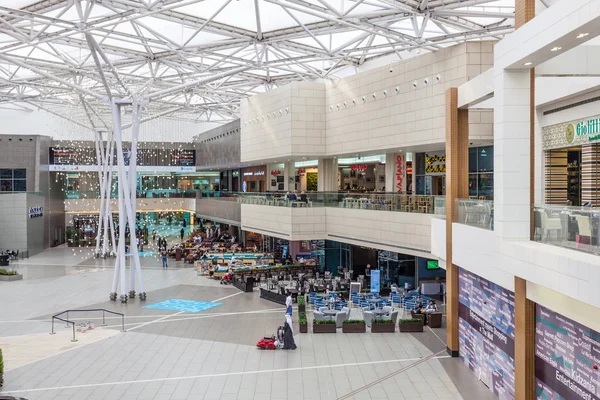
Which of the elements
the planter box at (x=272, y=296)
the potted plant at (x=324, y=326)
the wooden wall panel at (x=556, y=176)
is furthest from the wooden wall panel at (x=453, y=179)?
the planter box at (x=272, y=296)

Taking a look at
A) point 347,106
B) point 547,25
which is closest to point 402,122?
point 347,106

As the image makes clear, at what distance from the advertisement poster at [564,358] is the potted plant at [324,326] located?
839 cm

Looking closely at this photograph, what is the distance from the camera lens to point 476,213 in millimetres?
14297

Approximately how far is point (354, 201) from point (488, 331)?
48.6ft

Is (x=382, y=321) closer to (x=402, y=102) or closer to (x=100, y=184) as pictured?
(x=402, y=102)

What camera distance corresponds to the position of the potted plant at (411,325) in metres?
18.8

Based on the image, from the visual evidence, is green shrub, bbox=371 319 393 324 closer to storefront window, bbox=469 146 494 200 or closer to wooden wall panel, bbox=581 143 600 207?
wooden wall panel, bbox=581 143 600 207

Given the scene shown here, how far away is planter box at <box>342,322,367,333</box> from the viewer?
18.8m

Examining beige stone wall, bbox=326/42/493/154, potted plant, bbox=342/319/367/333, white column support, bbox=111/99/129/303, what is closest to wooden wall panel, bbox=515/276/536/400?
potted plant, bbox=342/319/367/333

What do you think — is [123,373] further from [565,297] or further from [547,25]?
[547,25]

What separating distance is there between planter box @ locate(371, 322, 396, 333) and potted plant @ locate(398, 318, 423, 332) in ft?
0.82

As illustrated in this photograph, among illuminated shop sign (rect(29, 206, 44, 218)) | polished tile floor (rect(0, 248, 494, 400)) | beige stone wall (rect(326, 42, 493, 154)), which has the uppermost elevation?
beige stone wall (rect(326, 42, 493, 154))

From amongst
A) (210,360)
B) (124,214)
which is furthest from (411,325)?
(124,214)

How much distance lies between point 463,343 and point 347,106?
1699 cm
